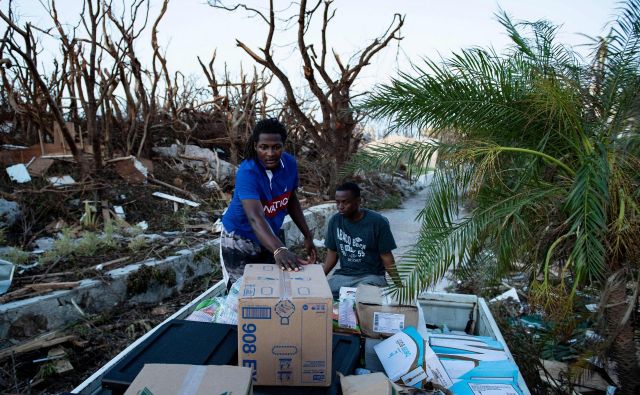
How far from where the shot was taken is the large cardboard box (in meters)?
1.72

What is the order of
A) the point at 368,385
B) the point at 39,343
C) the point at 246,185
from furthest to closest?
the point at 39,343, the point at 246,185, the point at 368,385

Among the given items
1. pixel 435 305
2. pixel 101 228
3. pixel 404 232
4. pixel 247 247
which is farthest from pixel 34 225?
pixel 404 232

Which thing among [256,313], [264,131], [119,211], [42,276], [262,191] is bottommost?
[42,276]

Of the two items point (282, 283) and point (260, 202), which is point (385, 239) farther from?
point (282, 283)

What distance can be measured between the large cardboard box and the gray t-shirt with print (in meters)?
2.00

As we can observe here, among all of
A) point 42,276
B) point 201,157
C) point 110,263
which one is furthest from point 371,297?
point 201,157

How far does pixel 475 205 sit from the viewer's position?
11.8ft

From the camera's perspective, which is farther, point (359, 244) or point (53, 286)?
point (53, 286)

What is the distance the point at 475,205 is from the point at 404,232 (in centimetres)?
540

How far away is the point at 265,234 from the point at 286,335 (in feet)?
2.68

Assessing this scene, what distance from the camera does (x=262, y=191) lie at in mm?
2762

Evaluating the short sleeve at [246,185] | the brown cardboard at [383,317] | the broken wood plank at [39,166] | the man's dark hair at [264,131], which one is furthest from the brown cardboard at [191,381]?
the broken wood plank at [39,166]

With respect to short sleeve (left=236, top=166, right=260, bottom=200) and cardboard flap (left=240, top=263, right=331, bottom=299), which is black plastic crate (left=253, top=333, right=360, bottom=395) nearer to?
cardboard flap (left=240, top=263, right=331, bottom=299)

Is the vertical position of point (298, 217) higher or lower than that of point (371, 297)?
higher
